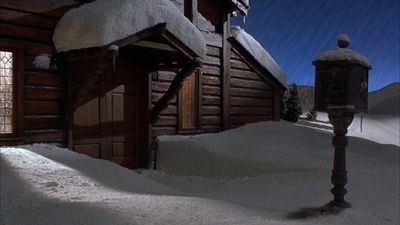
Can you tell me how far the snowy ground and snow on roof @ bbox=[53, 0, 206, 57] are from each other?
207 cm

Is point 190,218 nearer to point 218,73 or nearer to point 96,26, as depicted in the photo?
point 96,26

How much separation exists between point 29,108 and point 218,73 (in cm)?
584

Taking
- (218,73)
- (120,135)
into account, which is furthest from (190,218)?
(218,73)

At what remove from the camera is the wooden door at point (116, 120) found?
28.3 feet

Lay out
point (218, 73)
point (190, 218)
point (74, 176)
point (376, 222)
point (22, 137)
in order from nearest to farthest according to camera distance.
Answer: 1. point (190, 218)
2. point (376, 222)
3. point (74, 176)
4. point (22, 137)
5. point (218, 73)

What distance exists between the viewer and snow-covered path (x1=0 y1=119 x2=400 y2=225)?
4.57 meters

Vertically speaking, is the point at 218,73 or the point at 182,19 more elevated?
the point at 182,19

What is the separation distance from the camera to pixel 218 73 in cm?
1209

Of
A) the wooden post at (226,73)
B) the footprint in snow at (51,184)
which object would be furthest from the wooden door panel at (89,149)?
the wooden post at (226,73)

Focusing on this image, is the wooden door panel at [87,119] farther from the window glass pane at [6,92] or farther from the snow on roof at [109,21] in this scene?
the snow on roof at [109,21]

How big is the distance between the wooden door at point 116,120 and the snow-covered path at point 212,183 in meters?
0.67

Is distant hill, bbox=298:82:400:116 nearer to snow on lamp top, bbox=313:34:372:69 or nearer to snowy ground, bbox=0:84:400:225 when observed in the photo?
snowy ground, bbox=0:84:400:225

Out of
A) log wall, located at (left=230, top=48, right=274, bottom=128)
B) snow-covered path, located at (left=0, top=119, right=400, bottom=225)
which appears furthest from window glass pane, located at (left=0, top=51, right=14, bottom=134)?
log wall, located at (left=230, top=48, right=274, bottom=128)

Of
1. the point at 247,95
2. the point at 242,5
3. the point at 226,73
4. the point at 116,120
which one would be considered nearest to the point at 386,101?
the point at 247,95
